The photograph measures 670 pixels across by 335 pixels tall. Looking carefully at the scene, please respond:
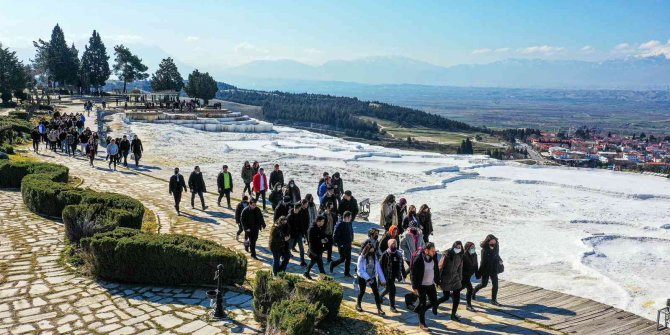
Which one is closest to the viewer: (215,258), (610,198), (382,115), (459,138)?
(215,258)

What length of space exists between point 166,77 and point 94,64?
11.2m

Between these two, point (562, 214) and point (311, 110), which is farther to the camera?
point (311, 110)

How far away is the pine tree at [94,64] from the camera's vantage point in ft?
228

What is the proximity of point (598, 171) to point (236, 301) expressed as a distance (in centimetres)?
2438

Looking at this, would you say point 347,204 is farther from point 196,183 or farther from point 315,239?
point 196,183

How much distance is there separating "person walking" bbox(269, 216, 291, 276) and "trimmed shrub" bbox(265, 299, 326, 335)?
8.58 ft

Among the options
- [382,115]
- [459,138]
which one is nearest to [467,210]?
[459,138]

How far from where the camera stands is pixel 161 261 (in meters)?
8.84

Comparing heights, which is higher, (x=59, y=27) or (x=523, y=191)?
(x=59, y=27)

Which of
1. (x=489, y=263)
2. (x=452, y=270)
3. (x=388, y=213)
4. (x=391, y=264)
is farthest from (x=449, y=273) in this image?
(x=388, y=213)

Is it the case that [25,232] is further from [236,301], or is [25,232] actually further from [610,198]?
[610,198]

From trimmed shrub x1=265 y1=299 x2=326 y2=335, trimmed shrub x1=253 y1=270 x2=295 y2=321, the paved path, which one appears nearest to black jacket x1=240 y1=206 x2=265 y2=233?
the paved path

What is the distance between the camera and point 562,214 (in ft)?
57.8

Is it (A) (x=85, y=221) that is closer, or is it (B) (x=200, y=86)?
(A) (x=85, y=221)
